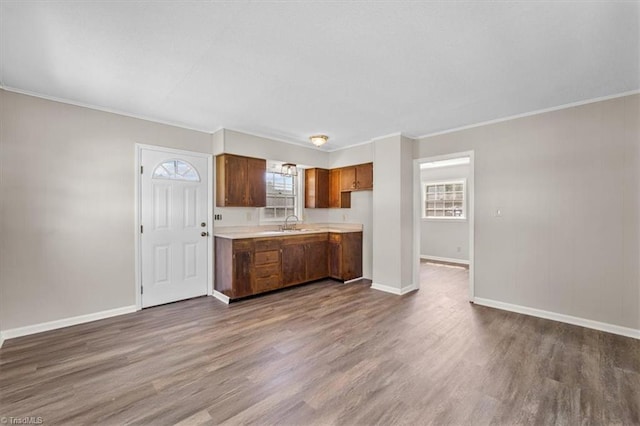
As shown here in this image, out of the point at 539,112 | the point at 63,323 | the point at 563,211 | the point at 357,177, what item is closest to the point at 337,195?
the point at 357,177

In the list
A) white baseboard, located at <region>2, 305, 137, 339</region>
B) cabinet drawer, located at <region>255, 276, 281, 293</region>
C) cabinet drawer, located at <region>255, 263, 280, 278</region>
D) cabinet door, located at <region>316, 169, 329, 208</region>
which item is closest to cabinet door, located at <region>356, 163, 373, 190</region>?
Answer: cabinet door, located at <region>316, 169, 329, 208</region>

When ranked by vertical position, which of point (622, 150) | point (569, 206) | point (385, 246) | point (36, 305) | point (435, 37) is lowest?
point (36, 305)

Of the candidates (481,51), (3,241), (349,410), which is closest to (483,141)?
(481,51)

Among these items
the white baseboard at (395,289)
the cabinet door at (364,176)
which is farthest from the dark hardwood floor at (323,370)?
the cabinet door at (364,176)

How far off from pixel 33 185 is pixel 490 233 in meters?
5.39

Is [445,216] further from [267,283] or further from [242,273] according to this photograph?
[242,273]

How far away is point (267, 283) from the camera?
4.24 metres

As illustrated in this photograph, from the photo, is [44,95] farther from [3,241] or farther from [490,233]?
[490,233]

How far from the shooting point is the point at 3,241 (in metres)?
2.78

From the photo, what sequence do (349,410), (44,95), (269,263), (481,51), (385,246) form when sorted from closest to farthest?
(349,410)
(481,51)
(44,95)
(269,263)
(385,246)

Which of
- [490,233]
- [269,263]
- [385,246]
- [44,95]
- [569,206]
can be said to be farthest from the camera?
[385,246]

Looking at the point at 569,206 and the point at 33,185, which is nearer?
the point at 33,185

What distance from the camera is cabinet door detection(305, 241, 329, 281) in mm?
4809

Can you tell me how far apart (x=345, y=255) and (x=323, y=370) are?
2.76 metres
